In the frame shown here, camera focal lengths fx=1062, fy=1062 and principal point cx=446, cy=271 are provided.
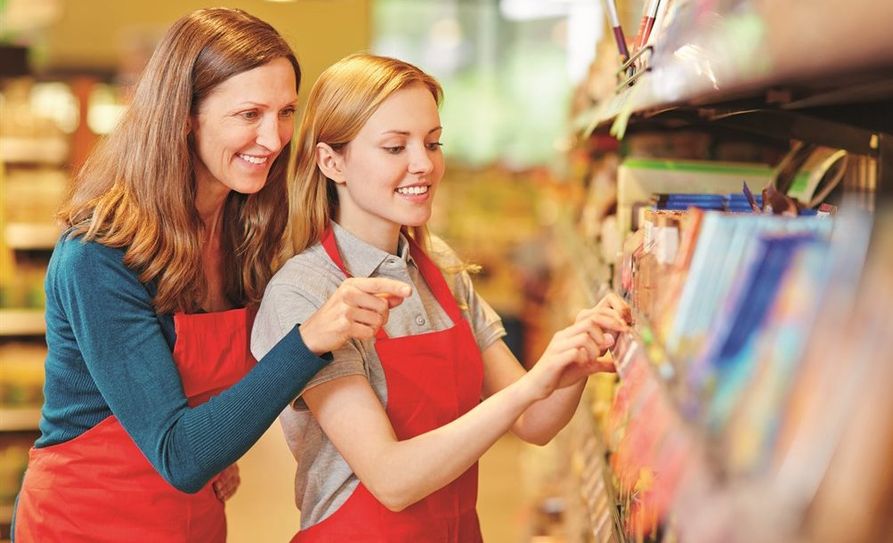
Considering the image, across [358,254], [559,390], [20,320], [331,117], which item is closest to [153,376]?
[358,254]

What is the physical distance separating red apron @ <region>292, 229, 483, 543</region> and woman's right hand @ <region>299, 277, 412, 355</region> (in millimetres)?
196

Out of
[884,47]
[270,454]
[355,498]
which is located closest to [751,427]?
[884,47]

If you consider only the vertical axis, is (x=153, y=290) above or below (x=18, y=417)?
above

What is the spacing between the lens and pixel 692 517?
822 mm

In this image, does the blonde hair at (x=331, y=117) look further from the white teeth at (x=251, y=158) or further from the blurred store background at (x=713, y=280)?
the blurred store background at (x=713, y=280)

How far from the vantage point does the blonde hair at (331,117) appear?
1.88 m

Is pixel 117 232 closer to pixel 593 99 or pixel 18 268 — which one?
pixel 593 99

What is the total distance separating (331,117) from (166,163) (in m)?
0.32

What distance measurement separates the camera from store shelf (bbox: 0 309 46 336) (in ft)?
16.6

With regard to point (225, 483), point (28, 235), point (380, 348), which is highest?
point (380, 348)

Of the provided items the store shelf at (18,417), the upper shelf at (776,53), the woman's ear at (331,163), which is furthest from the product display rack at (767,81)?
the store shelf at (18,417)

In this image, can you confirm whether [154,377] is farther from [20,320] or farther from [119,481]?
[20,320]

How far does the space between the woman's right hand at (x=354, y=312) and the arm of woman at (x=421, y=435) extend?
0.10 m

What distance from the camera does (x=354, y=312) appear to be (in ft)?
5.34
